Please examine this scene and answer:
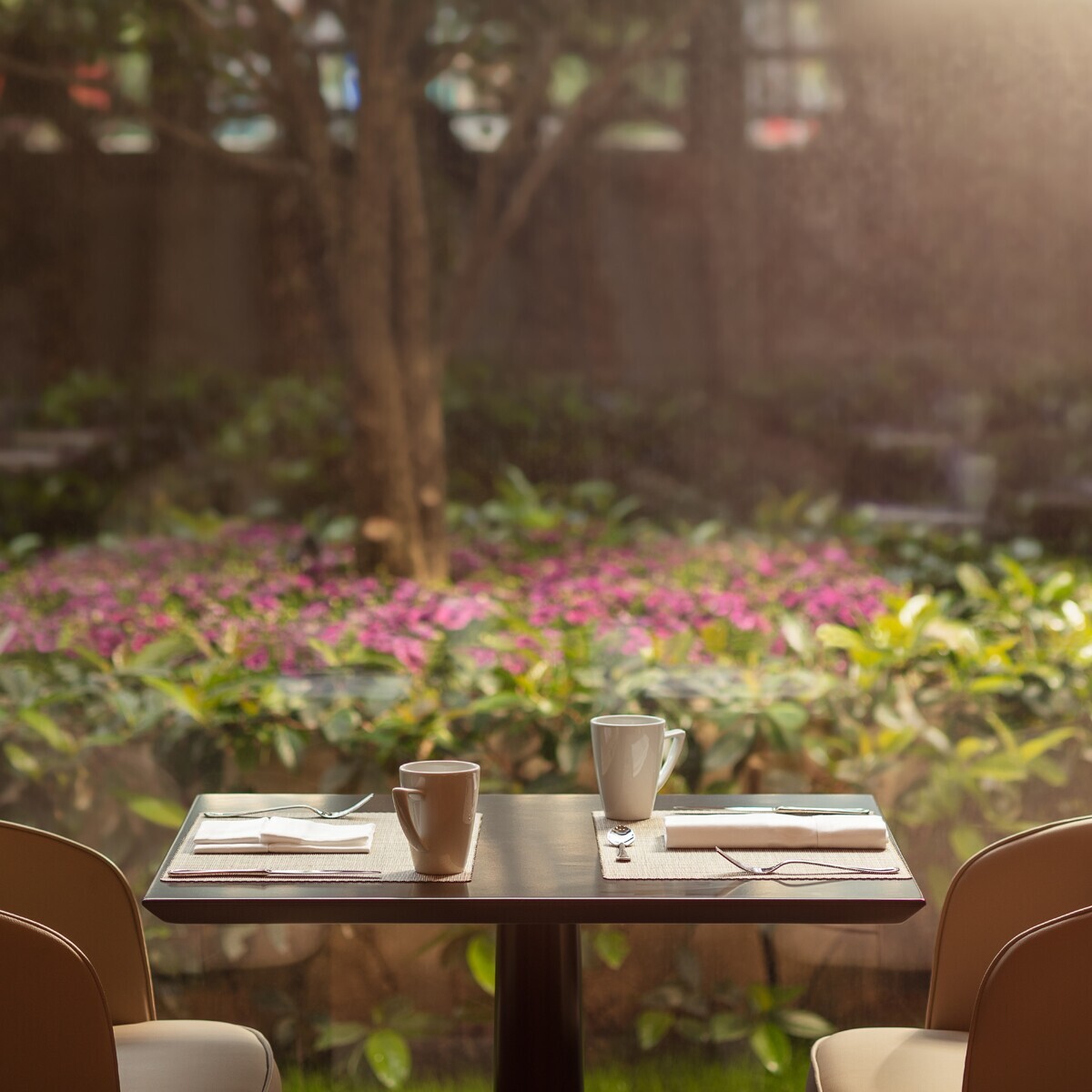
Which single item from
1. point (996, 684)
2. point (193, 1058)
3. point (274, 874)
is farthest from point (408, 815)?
point (996, 684)

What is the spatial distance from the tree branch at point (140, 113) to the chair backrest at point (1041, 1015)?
1716mm

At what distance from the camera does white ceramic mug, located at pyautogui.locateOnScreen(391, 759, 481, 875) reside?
1449 millimetres

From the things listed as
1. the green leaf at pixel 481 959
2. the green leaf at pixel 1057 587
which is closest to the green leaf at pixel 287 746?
the green leaf at pixel 481 959

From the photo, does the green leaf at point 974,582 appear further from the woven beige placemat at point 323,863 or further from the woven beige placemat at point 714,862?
the woven beige placemat at point 323,863

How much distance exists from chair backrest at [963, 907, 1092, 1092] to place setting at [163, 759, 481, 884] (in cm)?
54

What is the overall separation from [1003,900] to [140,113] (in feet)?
5.95

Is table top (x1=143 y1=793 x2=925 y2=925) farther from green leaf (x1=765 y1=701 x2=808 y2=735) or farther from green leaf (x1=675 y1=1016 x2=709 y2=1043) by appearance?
green leaf (x1=675 y1=1016 x2=709 y2=1043)

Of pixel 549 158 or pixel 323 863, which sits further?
pixel 549 158

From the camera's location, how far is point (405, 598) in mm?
2451

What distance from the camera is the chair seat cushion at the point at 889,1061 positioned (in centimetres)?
160

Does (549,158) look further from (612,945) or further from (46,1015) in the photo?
(46,1015)

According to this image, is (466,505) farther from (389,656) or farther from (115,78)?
(115,78)

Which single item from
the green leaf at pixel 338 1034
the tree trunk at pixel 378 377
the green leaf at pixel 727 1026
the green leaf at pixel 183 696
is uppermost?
the tree trunk at pixel 378 377

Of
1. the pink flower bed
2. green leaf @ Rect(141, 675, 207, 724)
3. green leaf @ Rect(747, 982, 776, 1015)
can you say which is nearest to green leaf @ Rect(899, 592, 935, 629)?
the pink flower bed
